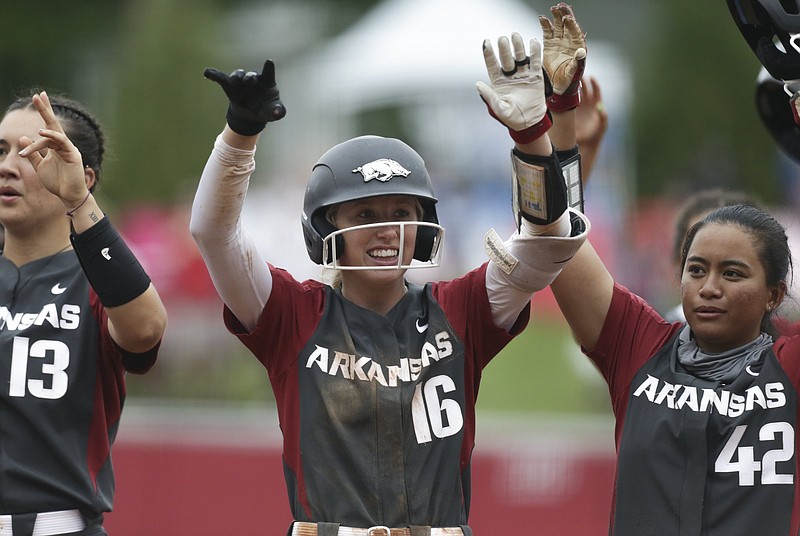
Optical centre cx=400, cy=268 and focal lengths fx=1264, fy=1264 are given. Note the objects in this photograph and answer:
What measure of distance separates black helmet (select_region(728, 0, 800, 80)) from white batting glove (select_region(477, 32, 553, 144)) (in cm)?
86

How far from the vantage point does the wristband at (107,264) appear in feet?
12.1

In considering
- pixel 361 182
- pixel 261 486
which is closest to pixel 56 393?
pixel 361 182

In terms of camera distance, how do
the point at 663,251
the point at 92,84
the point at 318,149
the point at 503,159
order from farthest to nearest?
the point at 92,84 < the point at 318,149 < the point at 503,159 < the point at 663,251

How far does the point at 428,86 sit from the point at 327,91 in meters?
1.92

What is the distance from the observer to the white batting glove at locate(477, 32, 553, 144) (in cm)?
337

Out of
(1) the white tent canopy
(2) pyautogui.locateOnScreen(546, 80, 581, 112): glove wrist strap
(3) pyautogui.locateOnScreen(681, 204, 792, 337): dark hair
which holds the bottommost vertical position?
(3) pyautogui.locateOnScreen(681, 204, 792, 337): dark hair

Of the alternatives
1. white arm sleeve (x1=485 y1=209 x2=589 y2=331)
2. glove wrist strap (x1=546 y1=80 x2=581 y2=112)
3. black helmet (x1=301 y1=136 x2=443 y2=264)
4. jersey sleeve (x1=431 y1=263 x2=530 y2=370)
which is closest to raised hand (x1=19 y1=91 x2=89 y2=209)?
black helmet (x1=301 y1=136 x2=443 y2=264)

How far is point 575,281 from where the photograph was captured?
12.8 ft

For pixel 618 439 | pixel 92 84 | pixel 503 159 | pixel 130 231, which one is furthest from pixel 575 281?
pixel 92 84

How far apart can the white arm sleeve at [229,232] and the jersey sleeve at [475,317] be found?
0.57 m

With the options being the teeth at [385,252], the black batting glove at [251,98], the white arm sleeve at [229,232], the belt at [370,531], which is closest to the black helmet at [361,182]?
the teeth at [385,252]

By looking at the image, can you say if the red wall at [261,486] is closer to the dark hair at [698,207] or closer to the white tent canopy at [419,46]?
the dark hair at [698,207]

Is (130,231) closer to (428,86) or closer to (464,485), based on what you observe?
(428,86)

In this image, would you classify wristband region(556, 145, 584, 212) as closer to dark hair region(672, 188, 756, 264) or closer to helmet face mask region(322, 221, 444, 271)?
helmet face mask region(322, 221, 444, 271)
